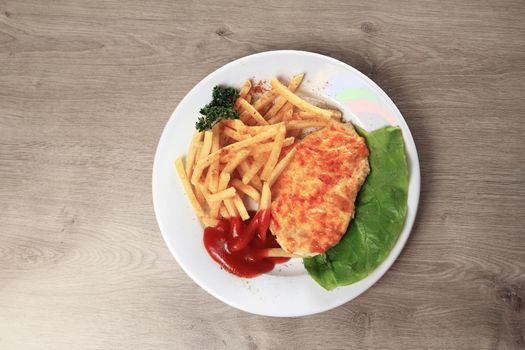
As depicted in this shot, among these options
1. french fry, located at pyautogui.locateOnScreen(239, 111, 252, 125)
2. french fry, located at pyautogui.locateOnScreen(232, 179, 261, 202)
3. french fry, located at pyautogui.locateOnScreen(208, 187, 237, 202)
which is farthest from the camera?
french fry, located at pyautogui.locateOnScreen(239, 111, 252, 125)

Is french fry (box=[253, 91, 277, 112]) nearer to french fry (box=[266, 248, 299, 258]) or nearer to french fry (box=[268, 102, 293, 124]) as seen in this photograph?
french fry (box=[268, 102, 293, 124])

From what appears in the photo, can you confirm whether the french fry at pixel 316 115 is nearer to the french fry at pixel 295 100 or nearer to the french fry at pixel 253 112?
the french fry at pixel 295 100

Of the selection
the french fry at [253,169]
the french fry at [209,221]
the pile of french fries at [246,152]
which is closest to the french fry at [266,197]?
the pile of french fries at [246,152]

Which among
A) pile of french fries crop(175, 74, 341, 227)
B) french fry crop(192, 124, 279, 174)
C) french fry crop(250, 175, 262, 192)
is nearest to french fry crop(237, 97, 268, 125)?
pile of french fries crop(175, 74, 341, 227)

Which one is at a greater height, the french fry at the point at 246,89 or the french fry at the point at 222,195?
the french fry at the point at 246,89

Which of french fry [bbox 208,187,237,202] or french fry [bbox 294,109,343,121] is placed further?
french fry [bbox 294,109,343,121]

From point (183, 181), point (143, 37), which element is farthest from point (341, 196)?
point (143, 37)

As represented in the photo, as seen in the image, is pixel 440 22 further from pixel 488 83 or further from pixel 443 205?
pixel 443 205
